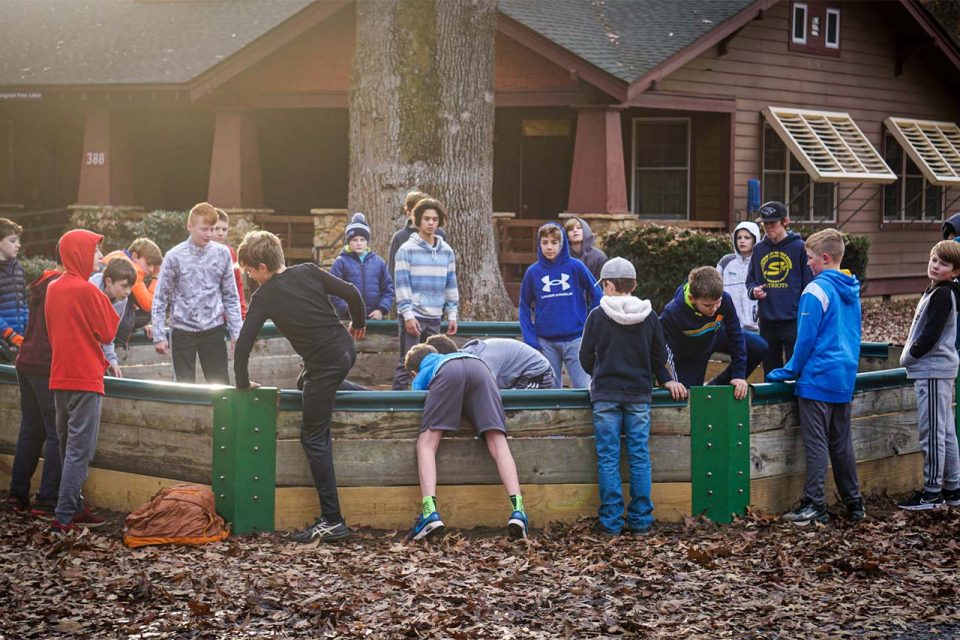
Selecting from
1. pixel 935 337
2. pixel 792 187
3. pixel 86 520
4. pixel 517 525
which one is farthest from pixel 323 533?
pixel 792 187

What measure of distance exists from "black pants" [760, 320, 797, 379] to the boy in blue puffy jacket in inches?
128

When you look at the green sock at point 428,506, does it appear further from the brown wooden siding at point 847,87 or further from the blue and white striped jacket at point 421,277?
the brown wooden siding at point 847,87

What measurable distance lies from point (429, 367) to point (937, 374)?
323 cm

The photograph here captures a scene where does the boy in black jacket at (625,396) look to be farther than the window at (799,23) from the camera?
No

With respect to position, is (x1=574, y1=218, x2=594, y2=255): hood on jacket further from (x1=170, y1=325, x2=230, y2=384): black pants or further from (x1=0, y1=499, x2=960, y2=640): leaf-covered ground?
(x1=0, y1=499, x2=960, y2=640): leaf-covered ground

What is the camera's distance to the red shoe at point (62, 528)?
716 centimetres

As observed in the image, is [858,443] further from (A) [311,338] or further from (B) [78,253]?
(B) [78,253]

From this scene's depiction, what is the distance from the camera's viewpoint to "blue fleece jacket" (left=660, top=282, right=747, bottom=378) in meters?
7.77

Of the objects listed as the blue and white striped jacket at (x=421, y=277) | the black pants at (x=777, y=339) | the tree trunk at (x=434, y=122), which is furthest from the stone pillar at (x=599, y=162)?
the black pants at (x=777, y=339)

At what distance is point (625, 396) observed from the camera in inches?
281

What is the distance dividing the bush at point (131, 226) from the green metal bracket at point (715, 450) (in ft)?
45.8

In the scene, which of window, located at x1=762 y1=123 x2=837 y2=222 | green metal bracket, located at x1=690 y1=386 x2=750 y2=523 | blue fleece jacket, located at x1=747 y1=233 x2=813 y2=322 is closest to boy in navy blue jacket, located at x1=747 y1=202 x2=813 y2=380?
blue fleece jacket, located at x1=747 y1=233 x2=813 y2=322

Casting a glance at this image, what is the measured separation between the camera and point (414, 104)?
487 inches

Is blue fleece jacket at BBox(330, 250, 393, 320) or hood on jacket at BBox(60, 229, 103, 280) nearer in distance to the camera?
hood on jacket at BBox(60, 229, 103, 280)
